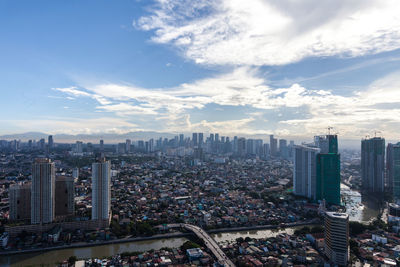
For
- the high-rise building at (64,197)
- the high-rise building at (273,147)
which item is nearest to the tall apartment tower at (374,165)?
the high-rise building at (64,197)

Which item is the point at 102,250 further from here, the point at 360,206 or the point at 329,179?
the point at 360,206

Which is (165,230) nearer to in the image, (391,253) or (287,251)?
(287,251)

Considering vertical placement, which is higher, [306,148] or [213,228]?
[306,148]

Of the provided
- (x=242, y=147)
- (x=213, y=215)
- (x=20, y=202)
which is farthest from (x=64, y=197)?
(x=242, y=147)

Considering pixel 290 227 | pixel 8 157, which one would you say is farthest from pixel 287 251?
pixel 8 157

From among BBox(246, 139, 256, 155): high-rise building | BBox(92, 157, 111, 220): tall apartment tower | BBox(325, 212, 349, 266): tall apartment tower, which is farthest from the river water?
BBox(246, 139, 256, 155): high-rise building

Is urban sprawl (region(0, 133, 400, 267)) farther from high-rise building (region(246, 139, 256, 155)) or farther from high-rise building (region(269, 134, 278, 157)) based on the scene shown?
high-rise building (region(246, 139, 256, 155))
